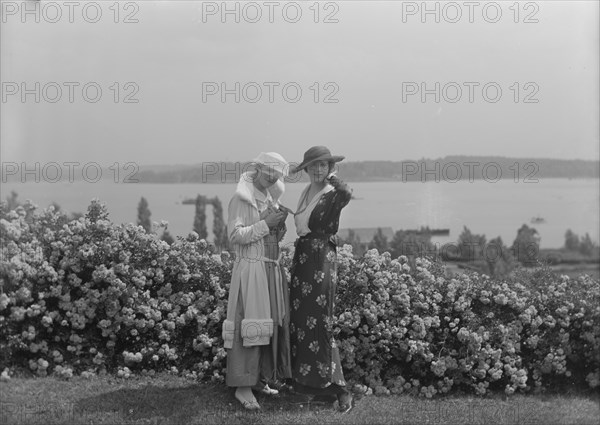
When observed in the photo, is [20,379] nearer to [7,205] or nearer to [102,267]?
[102,267]

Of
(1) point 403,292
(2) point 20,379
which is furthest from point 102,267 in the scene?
(1) point 403,292

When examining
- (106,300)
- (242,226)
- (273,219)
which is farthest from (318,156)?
(106,300)

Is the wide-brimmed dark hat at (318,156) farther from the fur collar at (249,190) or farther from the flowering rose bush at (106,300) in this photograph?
the flowering rose bush at (106,300)

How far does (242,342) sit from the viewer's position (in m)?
4.94

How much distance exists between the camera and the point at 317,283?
490 centimetres

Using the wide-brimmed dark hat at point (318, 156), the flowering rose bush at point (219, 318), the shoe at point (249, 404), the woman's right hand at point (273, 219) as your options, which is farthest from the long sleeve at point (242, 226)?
the flowering rose bush at point (219, 318)

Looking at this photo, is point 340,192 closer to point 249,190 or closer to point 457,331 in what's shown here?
point 249,190

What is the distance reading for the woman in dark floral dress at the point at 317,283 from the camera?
4883 mm

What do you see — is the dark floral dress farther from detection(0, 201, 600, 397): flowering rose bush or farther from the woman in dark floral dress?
detection(0, 201, 600, 397): flowering rose bush

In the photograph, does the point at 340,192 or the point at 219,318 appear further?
the point at 219,318

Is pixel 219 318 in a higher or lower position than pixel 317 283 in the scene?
lower

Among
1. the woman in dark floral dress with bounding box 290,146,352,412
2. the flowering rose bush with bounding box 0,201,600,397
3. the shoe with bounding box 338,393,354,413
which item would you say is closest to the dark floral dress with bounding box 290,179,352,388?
the woman in dark floral dress with bounding box 290,146,352,412

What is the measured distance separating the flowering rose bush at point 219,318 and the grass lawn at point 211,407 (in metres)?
0.14

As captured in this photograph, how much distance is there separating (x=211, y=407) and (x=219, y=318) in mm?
863
